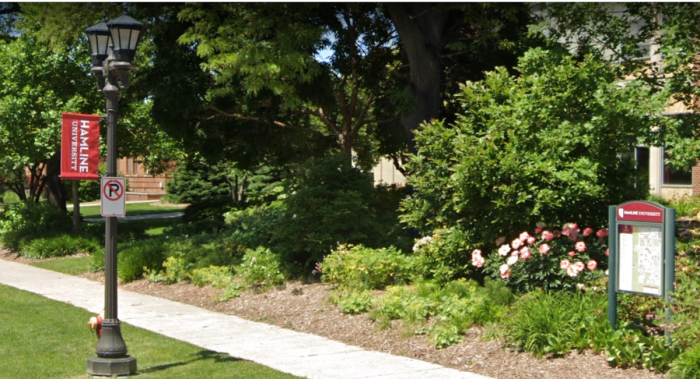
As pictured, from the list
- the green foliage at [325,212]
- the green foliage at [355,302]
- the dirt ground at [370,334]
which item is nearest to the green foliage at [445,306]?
the dirt ground at [370,334]

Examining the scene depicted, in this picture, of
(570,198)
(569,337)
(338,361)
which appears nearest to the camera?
(569,337)

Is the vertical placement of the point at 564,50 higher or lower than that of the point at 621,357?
higher

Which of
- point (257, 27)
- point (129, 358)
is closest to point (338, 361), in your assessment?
point (129, 358)

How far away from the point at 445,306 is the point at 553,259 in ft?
4.59

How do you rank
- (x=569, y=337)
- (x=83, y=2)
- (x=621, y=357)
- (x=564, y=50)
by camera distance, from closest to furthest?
(x=621, y=357) → (x=569, y=337) → (x=564, y=50) → (x=83, y=2)

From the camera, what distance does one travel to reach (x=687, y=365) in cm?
705

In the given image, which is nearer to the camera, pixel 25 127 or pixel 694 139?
pixel 694 139

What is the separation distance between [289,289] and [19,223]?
1308 cm

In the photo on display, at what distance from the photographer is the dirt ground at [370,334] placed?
25.9 ft

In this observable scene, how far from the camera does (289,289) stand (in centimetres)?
1297

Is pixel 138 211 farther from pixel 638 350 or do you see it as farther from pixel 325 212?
pixel 638 350

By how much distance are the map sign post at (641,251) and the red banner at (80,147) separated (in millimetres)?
6553

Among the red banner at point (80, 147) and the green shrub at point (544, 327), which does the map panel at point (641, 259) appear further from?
the red banner at point (80, 147)

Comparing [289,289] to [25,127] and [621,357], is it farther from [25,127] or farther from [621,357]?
[25,127]
